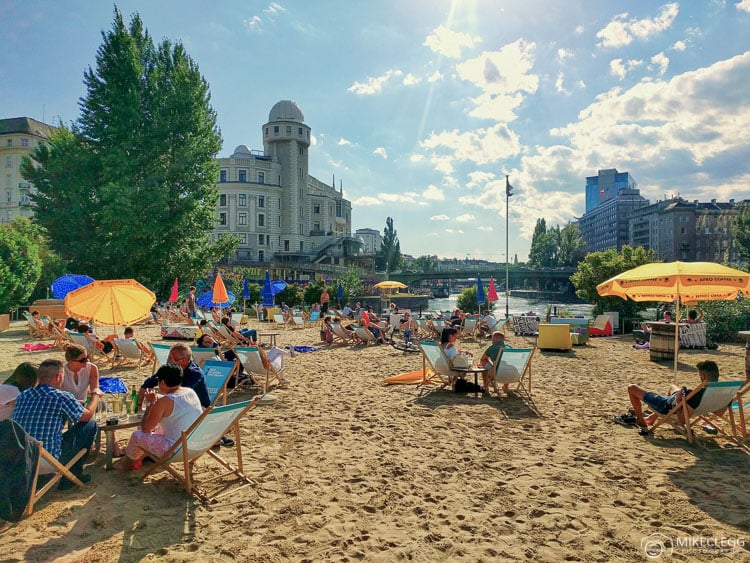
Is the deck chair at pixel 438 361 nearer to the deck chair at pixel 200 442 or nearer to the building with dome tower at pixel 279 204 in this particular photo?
the deck chair at pixel 200 442

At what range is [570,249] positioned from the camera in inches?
4916

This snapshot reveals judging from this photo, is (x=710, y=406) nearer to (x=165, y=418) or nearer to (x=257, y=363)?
(x=165, y=418)

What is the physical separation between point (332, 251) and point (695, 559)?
7081cm

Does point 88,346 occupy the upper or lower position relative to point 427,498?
upper

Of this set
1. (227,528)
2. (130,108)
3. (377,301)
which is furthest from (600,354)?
(377,301)

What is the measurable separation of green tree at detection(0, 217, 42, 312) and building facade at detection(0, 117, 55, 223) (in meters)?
53.2

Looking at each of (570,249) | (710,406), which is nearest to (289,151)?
(710,406)

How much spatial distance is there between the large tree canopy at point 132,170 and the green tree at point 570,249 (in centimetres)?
11741

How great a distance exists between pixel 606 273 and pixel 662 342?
12.5 metres

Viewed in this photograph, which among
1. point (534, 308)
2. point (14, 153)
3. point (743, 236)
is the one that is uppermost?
point (14, 153)

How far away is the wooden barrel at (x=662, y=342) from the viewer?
1079 cm

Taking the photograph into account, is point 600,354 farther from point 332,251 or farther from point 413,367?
point 332,251

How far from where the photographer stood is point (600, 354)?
1226cm

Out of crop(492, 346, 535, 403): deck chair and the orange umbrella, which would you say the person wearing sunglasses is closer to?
crop(492, 346, 535, 403): deck chair
